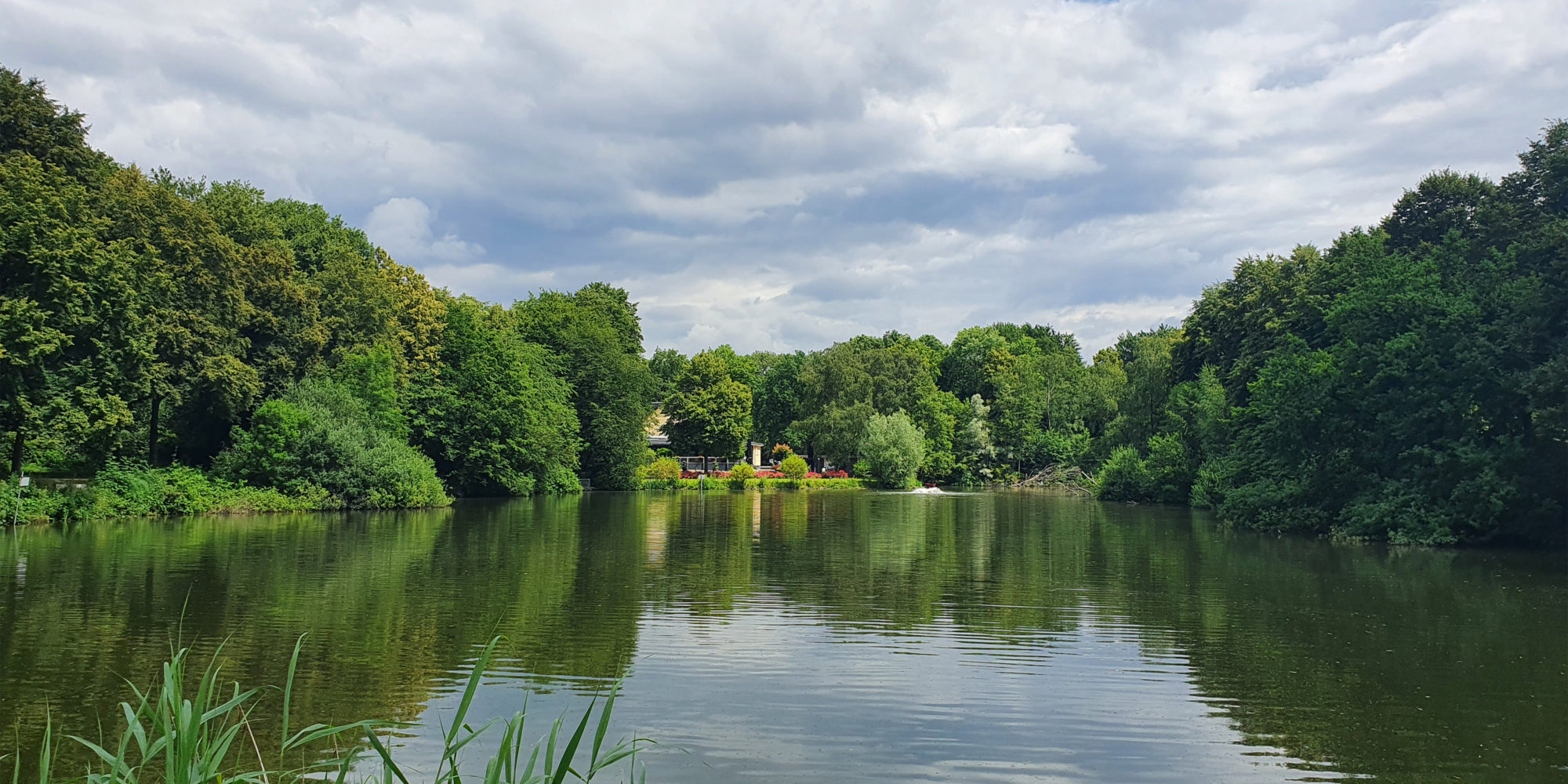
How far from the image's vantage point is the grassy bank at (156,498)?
27.0 meters

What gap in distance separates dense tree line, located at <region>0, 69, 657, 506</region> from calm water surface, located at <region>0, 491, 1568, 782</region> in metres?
5.75

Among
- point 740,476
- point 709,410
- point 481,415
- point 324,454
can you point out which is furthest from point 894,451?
point 324,454

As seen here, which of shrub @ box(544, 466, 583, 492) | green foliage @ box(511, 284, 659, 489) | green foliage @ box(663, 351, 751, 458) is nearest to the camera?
shrub @ box(544, 466, 583, 492)

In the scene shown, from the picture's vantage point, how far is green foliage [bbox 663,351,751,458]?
78.6 meters

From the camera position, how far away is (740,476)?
71625 mm

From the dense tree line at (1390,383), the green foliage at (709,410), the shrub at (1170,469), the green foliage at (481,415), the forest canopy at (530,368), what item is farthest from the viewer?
the green foliage at (709,410)

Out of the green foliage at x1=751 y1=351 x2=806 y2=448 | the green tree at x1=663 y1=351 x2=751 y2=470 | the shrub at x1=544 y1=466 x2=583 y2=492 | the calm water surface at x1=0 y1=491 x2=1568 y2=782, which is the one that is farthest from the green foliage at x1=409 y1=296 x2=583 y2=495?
the green foliage at x1=751 y1=351 x2=806 y2=448

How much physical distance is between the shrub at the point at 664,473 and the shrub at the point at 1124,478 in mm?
27734

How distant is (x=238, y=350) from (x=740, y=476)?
40.8 m

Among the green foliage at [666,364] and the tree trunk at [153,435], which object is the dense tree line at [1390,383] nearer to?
the tree trunk at [153,435]

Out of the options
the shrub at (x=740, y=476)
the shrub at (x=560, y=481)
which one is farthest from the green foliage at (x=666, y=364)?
the shrub at (x=560, y=481)

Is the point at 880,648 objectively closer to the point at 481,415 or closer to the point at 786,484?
the point at 481,415

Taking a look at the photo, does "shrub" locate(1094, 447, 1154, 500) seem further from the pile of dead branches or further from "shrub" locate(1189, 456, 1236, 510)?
"shrub" locate(1189, 456, 1236, 510)

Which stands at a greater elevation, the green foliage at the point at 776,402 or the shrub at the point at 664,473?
the green foliage at the point at 776,402
